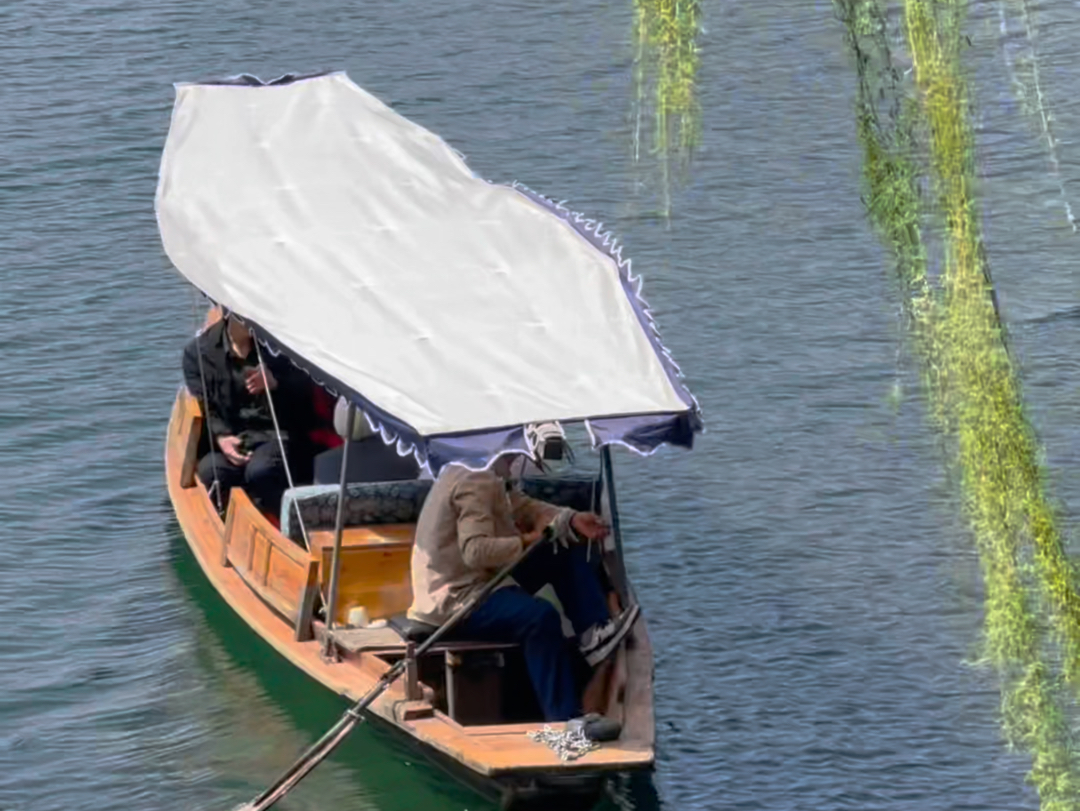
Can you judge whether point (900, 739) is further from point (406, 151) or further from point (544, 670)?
point (406, 151)

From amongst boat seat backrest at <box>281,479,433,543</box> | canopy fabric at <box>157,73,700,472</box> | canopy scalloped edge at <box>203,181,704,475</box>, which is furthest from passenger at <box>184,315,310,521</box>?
canopy scalloped edge at <box>203,181,704,475</box>

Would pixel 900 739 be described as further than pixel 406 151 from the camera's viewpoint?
No

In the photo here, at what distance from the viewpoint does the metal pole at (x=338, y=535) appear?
13039 mm

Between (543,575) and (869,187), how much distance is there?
6208 millimetres

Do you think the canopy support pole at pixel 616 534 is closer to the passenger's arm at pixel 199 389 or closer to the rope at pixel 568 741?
the rope at pixel 568 741

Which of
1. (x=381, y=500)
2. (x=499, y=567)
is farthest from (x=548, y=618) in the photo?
(x=381, y=500)

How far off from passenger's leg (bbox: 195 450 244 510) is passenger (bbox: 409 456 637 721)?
377 centimetres

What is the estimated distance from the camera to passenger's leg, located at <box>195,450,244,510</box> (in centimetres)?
1634

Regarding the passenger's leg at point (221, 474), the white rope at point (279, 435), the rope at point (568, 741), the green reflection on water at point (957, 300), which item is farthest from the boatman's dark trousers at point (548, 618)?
the green reflection on water at point (957, 300)

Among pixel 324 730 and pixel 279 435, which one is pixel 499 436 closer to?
pixel 324 730

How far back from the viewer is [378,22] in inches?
1121

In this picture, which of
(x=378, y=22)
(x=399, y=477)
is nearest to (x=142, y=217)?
(x=378, y=22)

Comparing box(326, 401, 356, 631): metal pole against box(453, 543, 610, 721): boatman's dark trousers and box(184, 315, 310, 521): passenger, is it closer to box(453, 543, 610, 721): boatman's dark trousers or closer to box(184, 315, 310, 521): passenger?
box(453, 543, 610, 721): boatman's dark trousers

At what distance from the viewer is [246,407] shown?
53.0 ft
